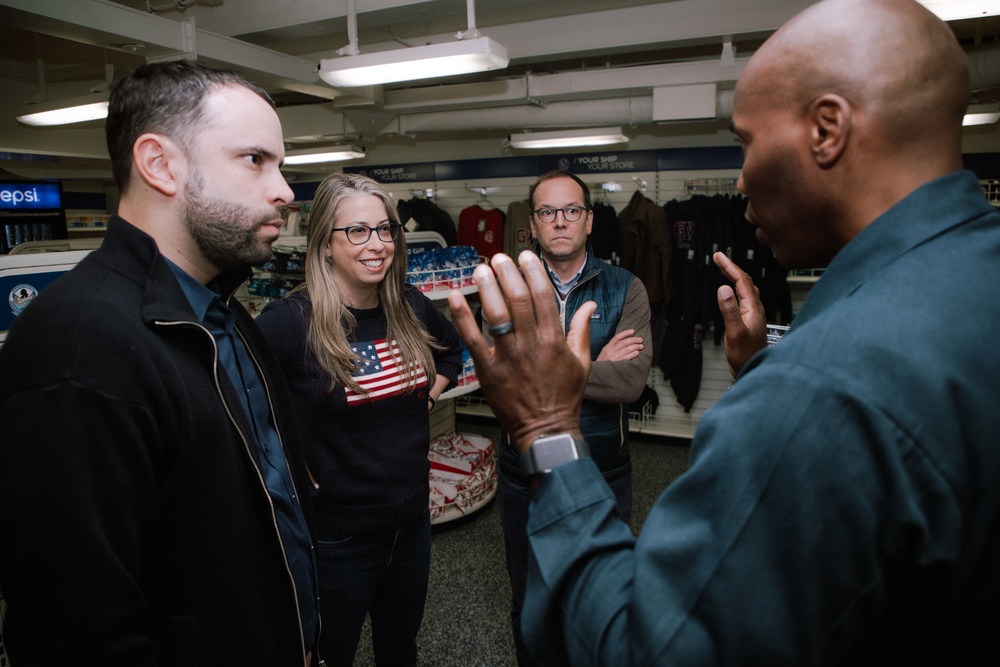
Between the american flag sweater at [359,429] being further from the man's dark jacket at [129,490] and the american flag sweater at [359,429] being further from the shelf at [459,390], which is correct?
the shelf at [459,390]

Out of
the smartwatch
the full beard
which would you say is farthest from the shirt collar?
the smartwatch

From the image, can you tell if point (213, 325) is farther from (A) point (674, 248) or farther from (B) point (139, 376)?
(A) point (674, 248)

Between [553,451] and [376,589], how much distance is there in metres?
1.66

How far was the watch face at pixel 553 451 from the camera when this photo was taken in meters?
0.86

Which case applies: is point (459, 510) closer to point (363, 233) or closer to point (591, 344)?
point (591, 344)

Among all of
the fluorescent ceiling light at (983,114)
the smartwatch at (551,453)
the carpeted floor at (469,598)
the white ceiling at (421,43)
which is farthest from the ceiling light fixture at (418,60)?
the fluorescent ceiling light at (983,114)

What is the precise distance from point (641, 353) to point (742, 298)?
1238 mm

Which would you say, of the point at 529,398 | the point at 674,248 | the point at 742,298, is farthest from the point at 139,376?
the point at 674,248

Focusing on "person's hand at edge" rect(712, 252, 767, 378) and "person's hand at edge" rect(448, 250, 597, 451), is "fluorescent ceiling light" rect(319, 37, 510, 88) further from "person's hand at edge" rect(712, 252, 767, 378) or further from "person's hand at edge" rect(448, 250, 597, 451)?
A: "person's hand at edge" rect(448, 250, 597, 451)

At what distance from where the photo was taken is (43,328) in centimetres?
101

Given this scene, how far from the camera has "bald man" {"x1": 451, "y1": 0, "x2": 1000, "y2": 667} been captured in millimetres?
638

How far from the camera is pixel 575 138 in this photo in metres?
5.76

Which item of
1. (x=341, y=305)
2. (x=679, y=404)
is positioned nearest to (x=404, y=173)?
(x=679, y=404)

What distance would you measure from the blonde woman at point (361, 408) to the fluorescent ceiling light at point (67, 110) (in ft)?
11.3
